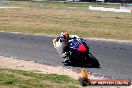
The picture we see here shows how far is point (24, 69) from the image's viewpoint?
14.3 metres

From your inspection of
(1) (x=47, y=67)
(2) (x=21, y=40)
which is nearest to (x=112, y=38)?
(2) (x=21, y=40)

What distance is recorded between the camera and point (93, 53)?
19297 millimetres

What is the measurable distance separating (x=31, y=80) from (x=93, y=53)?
26.1ft

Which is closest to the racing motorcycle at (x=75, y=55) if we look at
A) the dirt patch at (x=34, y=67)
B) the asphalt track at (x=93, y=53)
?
the asphalt track at (x=93, y=53)

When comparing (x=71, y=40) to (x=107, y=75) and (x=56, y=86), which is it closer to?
(x=107, y=75)

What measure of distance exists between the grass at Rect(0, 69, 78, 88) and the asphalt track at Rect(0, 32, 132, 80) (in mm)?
2182

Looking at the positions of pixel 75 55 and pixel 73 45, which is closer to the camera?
pixel 75 55

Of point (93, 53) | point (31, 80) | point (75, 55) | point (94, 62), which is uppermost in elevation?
point (31, 80)

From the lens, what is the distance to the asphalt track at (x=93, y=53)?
14.9 metres

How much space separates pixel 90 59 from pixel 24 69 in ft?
8.91

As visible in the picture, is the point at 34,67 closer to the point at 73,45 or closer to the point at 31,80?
the point at 73,45

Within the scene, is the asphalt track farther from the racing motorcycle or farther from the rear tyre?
the racing motorcycle

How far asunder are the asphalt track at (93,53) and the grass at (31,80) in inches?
85.9

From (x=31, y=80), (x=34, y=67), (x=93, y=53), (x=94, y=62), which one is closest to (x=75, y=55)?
(x=94, y=62)
